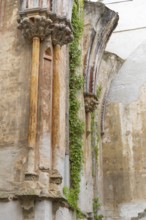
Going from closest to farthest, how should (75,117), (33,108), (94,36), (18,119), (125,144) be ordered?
(33,108)
(18,119)
(75,117)
(94,36)
(125,144)

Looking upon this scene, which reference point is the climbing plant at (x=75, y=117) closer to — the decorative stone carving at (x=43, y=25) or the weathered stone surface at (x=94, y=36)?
the weathered stone surface at (x=94, y=36)

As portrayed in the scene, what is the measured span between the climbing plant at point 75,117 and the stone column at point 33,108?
126 cm

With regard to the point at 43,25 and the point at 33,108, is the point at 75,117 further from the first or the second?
the point at 43,25

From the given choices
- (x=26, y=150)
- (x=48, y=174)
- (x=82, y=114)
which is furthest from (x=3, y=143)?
(x=82, y=114)

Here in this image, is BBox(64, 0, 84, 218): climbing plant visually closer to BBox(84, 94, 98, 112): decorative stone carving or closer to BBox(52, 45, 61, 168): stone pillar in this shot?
BBox(52, 45, 61, 168): stone pillar

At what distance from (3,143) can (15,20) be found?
2654 millimetres

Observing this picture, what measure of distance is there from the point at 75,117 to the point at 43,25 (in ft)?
8.91

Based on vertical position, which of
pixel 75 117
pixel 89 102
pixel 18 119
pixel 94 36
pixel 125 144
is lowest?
pixel 18 119

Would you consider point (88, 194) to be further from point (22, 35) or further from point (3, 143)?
point (22, 35)

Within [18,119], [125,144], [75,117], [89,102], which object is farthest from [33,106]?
[125,144]

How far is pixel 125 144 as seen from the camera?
15.2 metres

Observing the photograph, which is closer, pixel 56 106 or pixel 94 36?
pixel 56 106

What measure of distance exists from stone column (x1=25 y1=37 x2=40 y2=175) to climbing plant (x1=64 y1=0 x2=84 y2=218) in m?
Answer: 1.26

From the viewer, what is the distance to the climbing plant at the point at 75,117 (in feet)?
30.0
